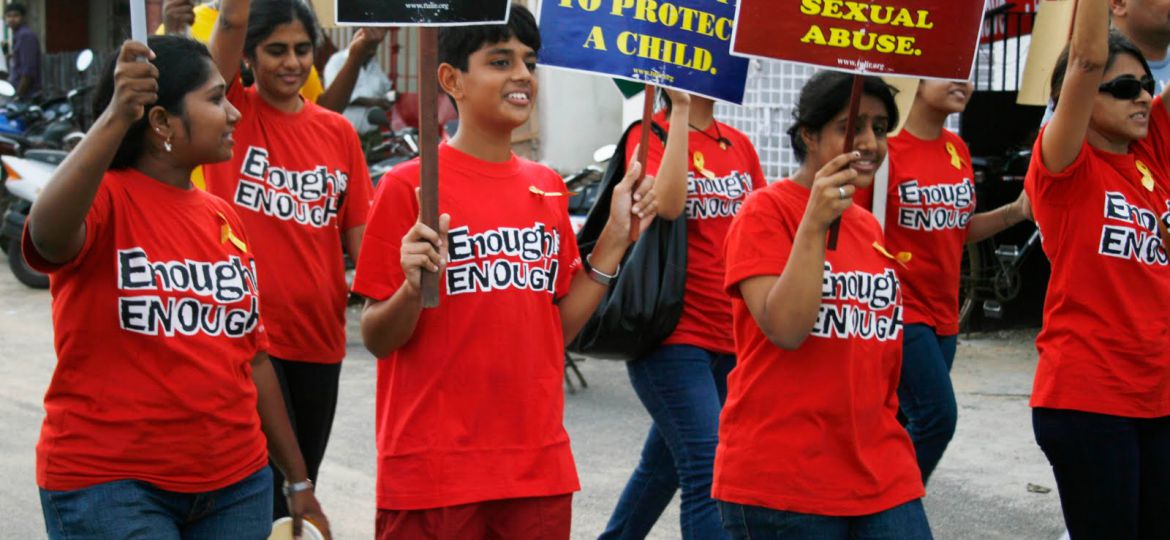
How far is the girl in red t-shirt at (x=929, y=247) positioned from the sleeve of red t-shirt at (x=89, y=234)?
10.1ft

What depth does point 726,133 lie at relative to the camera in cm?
567

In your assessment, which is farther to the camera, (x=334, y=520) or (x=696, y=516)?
(x=334, y=520)

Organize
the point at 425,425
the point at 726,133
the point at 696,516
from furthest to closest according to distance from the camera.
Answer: the point at 726,133
the point at 696,516
the point at 425,425

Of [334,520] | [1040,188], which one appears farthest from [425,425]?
[334,520]

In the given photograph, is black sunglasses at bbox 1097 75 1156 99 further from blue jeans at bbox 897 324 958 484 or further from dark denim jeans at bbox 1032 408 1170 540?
blue jeans at bbox 897 324 958 484

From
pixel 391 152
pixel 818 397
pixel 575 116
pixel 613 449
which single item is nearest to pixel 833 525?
pixel 818 397

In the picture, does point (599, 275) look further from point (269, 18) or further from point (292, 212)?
point (269, 18)

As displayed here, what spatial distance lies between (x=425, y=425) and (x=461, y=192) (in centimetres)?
58

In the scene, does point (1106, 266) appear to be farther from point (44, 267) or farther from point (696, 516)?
point (44, 267)

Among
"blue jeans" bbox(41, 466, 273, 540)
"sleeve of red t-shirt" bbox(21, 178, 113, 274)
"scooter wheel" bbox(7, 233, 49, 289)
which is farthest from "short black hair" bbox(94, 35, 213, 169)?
"scooter wheel" bbox(7, 233, 49, 289)

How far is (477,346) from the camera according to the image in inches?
A: 146

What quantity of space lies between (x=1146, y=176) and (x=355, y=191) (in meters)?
2.45

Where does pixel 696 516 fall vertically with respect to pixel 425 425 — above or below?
below

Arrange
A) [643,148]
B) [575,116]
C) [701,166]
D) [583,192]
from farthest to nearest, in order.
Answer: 1. [575,116]
2. [583,192]
3. [701,166]
4. [643,148]
